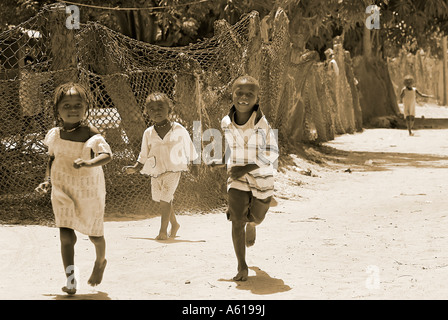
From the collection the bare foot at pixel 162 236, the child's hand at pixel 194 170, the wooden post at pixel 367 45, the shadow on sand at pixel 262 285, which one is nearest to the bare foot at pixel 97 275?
the shadow on sand at pixel 262 285

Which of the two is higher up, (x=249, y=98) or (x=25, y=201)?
(x=249, y=98)

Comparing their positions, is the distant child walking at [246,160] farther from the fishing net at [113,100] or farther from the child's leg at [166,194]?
the fishing net at [113,100]

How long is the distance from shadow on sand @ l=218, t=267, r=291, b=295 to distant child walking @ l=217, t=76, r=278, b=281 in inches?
4.2

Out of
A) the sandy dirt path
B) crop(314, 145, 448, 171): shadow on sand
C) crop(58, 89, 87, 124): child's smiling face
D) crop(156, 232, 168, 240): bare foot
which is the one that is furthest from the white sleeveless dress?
crop(314, 145, 448, 171): shadow on sand

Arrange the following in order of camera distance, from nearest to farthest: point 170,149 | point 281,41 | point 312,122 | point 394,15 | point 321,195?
point 170,149, point 321,195, point 281,41, point 312,122, point 394,15

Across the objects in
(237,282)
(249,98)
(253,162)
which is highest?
(249,98)

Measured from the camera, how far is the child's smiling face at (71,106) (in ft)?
16.3

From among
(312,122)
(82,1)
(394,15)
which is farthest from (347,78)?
(82,1)

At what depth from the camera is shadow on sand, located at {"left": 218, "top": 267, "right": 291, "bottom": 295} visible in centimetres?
519

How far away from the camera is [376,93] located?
82.5ft

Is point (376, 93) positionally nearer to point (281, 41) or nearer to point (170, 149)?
point (281, 41)

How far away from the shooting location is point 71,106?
4.99 meters

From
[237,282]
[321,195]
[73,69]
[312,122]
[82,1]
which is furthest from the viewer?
[312,122]

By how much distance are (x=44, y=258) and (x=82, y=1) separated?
813cm
